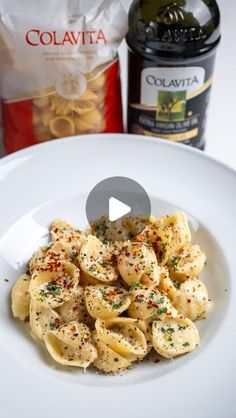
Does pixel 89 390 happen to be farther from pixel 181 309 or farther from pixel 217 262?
pixel 217 262

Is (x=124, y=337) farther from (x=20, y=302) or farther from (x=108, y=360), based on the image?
(x=20, y=302)

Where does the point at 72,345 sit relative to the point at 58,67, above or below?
below

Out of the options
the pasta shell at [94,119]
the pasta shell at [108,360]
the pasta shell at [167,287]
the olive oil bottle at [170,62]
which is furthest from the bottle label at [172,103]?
the pasta shell at [108,360]

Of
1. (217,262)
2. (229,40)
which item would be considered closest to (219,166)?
(217,262)

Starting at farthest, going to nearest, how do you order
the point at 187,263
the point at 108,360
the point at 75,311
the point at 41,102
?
the point at 41,102 < the point at 187,263 < the point at 75,311 < the point at 108,360

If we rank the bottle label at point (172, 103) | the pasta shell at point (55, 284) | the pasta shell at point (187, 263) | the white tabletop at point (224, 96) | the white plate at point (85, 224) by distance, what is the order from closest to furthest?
the white plate at point (85, 224), the pasta shell at point (55, 284), the pasta shell at point (187, 263), the bottle label at point (172, 103), the white tabletop at point (224, 96)

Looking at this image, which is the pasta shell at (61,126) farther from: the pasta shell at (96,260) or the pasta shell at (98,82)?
the pasta shell at (96,260)

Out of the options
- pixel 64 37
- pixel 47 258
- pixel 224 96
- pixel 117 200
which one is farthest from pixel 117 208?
pixel 224 96
